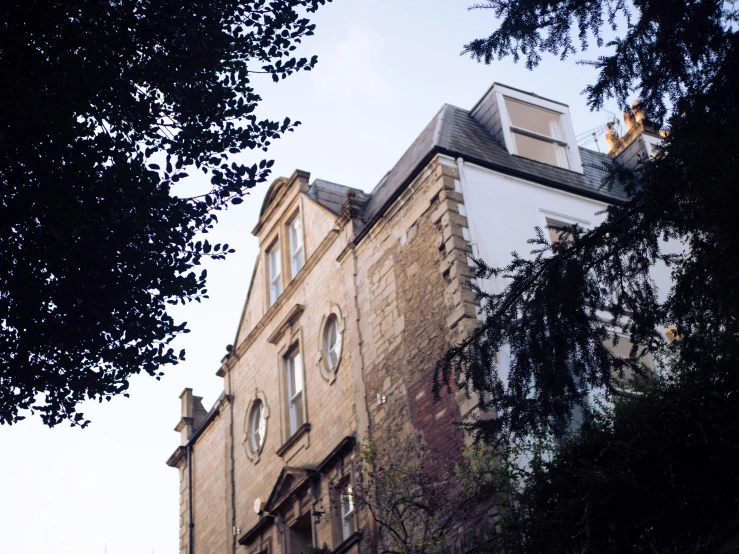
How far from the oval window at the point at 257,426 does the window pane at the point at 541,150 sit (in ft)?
24.3

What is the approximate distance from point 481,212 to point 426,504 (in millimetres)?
4772

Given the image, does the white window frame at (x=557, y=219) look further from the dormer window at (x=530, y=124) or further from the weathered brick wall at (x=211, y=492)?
the weathered brick wall at (x=211, y=492)

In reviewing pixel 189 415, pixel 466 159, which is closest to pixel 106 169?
pixel 466 159

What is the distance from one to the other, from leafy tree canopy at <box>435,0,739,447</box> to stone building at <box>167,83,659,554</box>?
14.9 ft

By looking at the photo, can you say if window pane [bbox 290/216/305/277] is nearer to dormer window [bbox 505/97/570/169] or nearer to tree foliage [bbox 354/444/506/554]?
dormer window [bbox 505/97/570/169]

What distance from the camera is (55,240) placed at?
9109 mm

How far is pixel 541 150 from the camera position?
60.1 ft

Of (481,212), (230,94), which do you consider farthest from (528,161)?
(230,94)

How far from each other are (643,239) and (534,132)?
10.2 metres

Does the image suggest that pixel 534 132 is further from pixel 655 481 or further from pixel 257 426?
pixel 655 481

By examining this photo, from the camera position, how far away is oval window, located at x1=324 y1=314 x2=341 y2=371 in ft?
57.8

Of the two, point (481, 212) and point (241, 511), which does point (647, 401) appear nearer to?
point (481, 212)

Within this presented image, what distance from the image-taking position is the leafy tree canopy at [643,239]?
7488 mm

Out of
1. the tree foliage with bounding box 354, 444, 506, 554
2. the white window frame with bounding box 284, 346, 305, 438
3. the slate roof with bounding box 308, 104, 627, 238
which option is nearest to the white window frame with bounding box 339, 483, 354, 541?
the tree foliage with bounding box 354, 444, 506, 554
